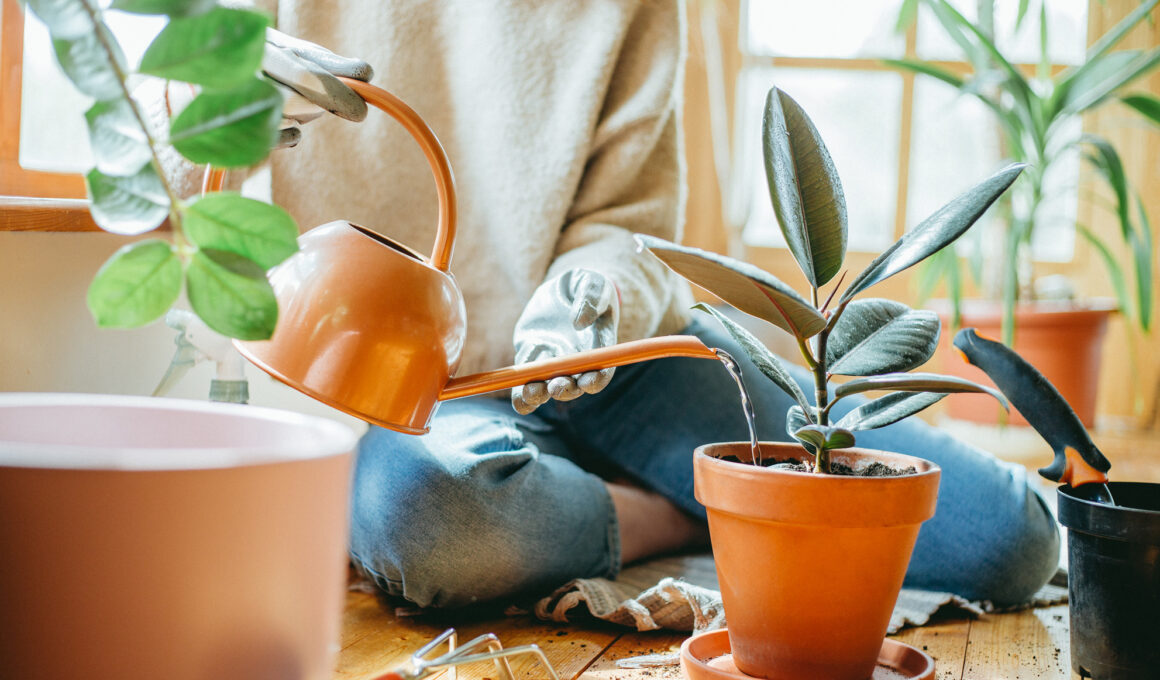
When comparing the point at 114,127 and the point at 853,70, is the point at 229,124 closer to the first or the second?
the point at 114,127

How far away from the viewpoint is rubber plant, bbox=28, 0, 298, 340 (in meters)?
0.36

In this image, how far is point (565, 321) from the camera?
86cm

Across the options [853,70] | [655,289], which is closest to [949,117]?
[853,70]

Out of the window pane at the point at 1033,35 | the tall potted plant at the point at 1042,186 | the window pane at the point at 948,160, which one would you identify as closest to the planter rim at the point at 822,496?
the tall potted plant at the point at 1042,186

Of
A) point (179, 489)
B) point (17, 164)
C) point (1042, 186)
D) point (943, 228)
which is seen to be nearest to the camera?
point (179, 489)

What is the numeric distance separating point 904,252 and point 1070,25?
3019 millimetres

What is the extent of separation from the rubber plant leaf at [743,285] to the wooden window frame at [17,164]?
1.96ft

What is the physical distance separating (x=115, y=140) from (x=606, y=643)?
657 mm

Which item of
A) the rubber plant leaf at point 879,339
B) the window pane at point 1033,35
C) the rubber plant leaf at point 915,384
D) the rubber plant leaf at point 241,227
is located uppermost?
the window pane at point 1033,35

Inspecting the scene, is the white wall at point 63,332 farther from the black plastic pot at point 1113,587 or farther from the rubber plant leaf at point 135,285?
the black plastic pot at point 1113,587

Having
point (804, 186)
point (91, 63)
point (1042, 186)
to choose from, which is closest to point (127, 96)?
point (91, 63)

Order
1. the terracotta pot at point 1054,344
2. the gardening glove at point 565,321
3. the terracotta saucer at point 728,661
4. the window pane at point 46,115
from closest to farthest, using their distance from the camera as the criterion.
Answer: the terracotta saucer at point 728,661
the gardening glove at point 565,321
the window pane at point 46,115
the terracotta pot at point 1054,344

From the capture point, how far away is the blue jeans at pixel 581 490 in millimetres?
937

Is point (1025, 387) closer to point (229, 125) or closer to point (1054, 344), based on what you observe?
point (229, 125)
